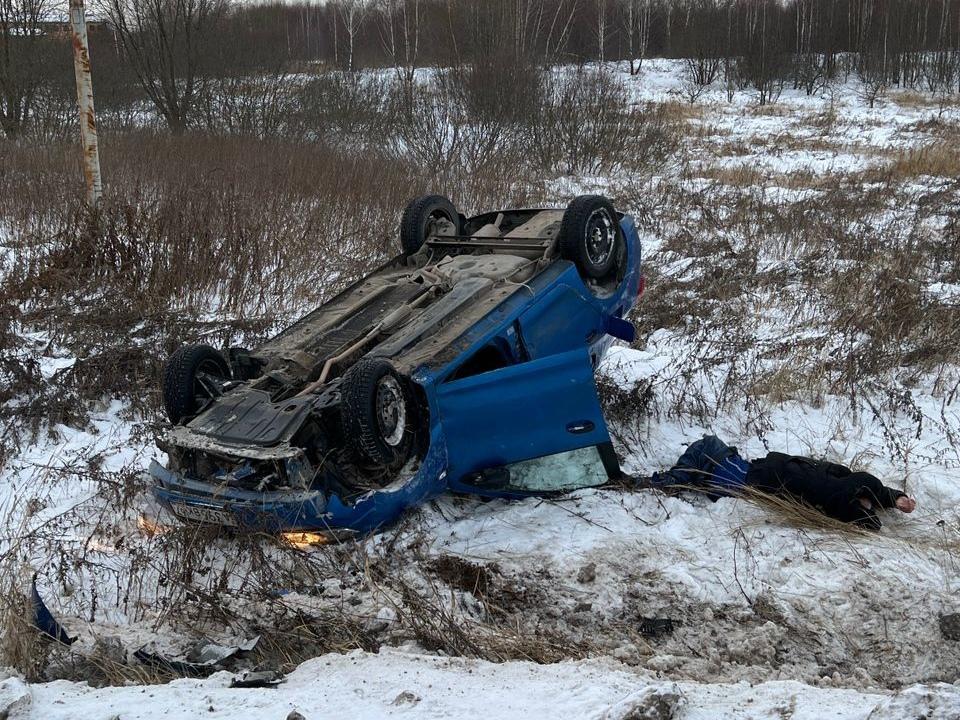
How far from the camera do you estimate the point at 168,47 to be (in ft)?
63.1

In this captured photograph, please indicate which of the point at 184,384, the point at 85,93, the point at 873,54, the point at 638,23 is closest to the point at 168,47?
the point at 85,93

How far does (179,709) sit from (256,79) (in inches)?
833

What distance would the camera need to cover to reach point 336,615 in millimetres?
3598

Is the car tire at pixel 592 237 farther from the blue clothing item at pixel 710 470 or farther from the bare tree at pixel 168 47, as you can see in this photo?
the bare tree at pixel 168 47

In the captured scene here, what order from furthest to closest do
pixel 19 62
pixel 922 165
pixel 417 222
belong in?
pixel 19 62 → pixel 922 165 → pixel 417 222

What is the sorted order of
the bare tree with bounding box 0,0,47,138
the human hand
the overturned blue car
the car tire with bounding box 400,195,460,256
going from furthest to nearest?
the bare tree with bounding box 0,0,47,138 → the car tire with bounding box 400,195,460,256 → the human hand → the overturned blue car

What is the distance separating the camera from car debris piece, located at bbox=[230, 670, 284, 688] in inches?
115

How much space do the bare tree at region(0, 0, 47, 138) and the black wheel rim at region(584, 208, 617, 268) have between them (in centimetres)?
1563

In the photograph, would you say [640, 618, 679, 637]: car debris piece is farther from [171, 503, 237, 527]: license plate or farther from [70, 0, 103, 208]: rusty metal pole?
[70, 0, 103, 208]: rusty metal pole

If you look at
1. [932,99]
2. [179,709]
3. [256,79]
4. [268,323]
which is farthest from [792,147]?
[179,709]

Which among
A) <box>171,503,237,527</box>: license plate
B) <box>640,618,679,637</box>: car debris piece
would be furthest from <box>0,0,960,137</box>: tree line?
<box>640,618,679,637</box>: car debris piece

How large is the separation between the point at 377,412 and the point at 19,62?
58.6 ft

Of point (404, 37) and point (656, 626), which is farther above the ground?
point (404, 37)

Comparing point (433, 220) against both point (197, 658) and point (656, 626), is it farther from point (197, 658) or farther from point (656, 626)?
point (197, 658)
